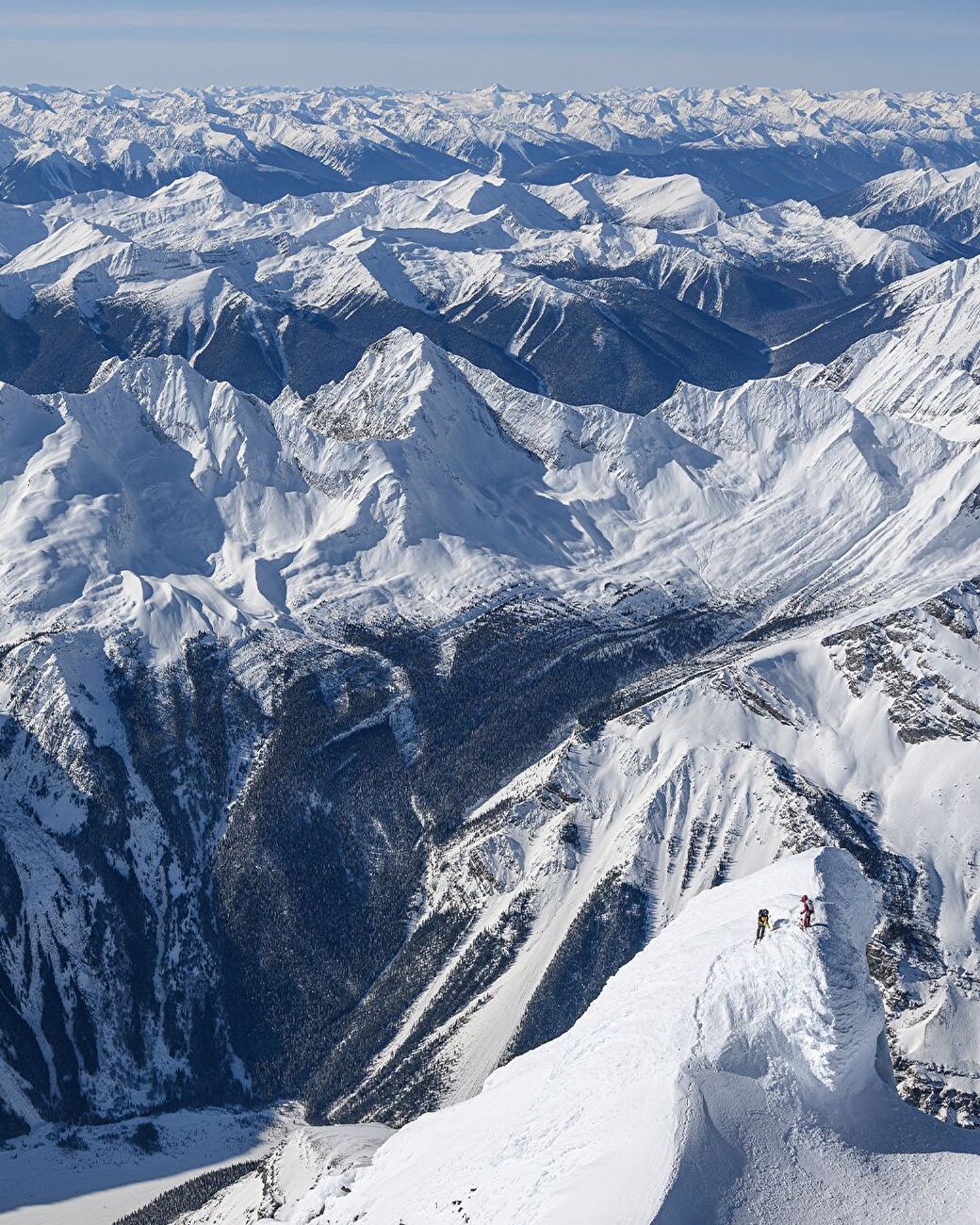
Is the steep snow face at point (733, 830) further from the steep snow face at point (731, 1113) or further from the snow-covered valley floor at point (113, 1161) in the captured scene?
the steep snow face at point (731, 1113)

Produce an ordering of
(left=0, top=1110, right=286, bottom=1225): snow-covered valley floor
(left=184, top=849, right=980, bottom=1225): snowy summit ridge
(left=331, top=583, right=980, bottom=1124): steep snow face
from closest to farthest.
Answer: (left=184, top=849, right=980, bottom=1225): snowy summit ridge < (left=0, top=1110, right=286, bottom=1225): snow-covered valley floor < (left=331, top=583, right=980, bottom=1124): steep snow face

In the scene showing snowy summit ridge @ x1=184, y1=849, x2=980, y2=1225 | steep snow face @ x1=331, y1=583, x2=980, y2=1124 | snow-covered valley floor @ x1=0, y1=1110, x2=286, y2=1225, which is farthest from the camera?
steep snow face @ x1=331, y1=583, x2=980, y2=1124

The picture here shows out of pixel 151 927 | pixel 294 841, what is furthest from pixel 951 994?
pixel 151 927

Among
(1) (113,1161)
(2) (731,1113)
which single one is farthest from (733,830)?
(2) (731,1113)

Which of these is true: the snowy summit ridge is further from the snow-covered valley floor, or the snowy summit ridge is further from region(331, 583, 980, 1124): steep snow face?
the snow-covered valley floor

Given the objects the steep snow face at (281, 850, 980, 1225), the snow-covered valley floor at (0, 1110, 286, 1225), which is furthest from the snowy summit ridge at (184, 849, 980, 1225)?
the snow-covered valley floor at (0, 1110, 286, 1225)

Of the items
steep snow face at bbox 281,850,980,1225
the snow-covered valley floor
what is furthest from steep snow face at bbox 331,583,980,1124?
steep snow face at bbox 281,850,980,1225

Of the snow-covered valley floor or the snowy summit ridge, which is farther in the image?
the snow-covered valley floor

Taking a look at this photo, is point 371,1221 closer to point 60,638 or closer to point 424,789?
point 424,789

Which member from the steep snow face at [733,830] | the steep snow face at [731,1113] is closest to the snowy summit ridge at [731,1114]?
the steep snow face at [731,1113]
